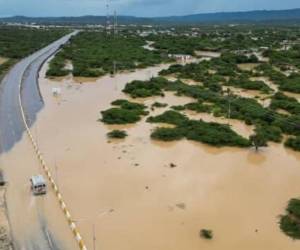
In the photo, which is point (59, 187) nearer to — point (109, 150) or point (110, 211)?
point (110, 211)

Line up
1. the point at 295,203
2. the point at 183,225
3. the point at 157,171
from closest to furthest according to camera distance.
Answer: the point at 183,225 < the point at 295,203 < the point at 157,171

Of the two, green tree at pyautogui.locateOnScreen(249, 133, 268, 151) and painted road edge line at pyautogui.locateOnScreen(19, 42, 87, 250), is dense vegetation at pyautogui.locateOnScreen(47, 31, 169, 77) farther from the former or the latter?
green tree at pyautogui.locateOnScreen(249, 133, 268, 151)

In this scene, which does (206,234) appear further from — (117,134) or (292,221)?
(117,134)

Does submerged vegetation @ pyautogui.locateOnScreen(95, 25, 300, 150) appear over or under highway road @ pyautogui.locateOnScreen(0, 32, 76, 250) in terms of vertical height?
over

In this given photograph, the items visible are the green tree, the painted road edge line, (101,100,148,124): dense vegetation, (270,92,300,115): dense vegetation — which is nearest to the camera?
the painted road edge line

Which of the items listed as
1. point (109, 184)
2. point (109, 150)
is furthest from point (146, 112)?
point (109, 184)

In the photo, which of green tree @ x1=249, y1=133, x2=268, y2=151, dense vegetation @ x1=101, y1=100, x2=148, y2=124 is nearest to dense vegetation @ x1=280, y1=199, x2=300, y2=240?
green tree @ x1=249, y1=133, x2=268, y2=151

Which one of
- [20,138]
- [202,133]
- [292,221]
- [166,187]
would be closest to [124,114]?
[202,133]
